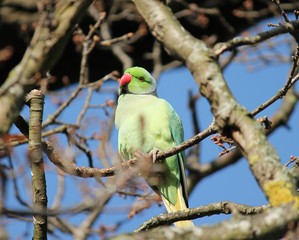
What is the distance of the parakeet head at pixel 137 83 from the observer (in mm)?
5426

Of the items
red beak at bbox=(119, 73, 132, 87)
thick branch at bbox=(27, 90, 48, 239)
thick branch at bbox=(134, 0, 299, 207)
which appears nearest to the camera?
thick branch at bbox=(134, 0, 299, 207)

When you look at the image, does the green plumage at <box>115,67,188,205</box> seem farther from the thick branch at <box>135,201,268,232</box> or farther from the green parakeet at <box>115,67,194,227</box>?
the thick branch at <box>135,201,268,232</box>

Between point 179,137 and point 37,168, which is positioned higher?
point 179,137

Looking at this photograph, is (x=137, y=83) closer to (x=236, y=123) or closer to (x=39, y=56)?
(x=39, y=56)

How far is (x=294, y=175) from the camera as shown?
1975 millimetres

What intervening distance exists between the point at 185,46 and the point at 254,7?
19.9 ft

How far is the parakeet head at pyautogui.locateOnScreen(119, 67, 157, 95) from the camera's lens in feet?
17.8


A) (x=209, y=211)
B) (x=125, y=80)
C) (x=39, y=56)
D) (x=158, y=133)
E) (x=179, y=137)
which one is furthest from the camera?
(x=125, y=80)

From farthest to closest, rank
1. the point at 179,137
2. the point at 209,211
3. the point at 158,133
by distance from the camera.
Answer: the point at 179,137, the point at 158,133, the point at 209,211

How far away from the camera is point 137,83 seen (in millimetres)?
5449

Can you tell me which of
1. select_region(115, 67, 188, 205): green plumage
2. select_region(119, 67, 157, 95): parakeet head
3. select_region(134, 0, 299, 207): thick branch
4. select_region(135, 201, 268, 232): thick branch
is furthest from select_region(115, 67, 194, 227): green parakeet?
A: select_region(134, 0, 299, 207): thick branch

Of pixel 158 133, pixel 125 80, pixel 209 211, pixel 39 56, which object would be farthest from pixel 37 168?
pixel 125 80

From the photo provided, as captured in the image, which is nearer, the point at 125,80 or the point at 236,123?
the point at 236,123

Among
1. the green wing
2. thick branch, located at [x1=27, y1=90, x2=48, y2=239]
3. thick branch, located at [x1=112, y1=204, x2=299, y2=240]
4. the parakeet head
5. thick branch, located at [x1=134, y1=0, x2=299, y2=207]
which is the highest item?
the parakeet head
